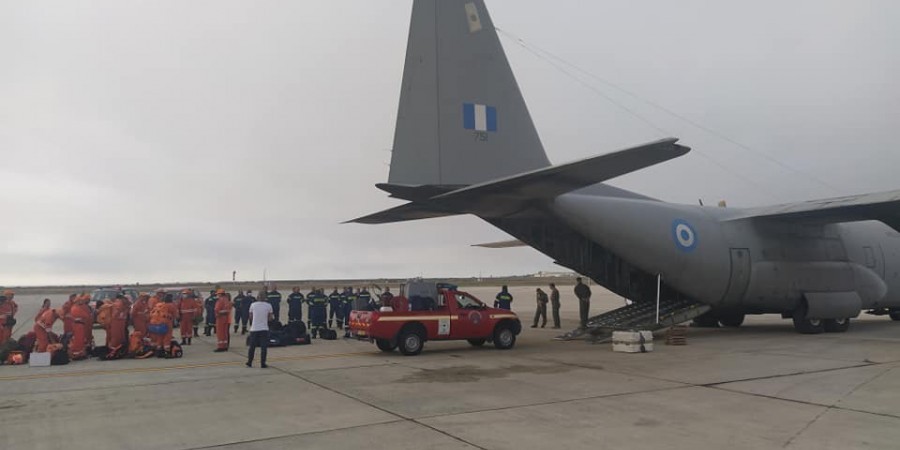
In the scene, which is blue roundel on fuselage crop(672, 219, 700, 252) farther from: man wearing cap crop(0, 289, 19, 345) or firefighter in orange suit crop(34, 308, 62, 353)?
man wearing cap crop(0, 289, 19, 345)

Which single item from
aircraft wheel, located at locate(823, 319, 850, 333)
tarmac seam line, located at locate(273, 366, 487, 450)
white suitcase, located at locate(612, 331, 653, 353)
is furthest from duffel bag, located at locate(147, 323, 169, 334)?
aircraft wheel, located at locate(823, 319, 850, 333)

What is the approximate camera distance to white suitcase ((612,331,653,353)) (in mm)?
14031

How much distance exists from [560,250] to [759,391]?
863 cm

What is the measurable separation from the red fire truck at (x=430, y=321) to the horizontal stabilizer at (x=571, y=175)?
2.65m

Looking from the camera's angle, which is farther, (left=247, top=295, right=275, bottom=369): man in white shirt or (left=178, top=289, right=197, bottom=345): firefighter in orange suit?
(left=178, top=289, right=197, bottom=345): firefighter in orange suit

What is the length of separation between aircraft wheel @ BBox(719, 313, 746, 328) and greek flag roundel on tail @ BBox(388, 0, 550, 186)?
10.5m

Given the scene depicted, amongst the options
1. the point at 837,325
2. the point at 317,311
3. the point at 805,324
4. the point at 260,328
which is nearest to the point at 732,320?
the point at 805,324

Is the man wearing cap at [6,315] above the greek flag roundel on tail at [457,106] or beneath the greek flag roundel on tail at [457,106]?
beneath

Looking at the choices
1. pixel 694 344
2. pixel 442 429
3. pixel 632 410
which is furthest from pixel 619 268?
pixel 442 429

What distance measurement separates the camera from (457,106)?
44.9ft

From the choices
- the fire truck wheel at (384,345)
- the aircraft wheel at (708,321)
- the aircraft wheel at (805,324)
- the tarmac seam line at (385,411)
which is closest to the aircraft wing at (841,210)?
the aircraft wheel at (805,324)

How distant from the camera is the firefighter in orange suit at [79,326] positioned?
1342 cm

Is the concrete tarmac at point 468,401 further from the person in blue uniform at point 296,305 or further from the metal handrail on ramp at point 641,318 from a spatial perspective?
the person in blue uniform at point 296,305

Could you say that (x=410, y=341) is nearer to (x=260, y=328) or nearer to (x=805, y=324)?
(x=260, y=328)
